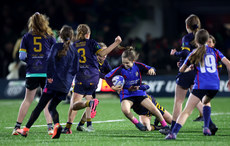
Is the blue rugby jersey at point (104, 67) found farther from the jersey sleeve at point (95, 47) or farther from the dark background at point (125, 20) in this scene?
the dark background at point (125, 20)

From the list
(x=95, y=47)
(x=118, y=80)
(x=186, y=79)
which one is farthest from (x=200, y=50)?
(x=95, y=47)

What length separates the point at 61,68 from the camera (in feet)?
26.9

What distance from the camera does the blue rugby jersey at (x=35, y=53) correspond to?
8.75 meters

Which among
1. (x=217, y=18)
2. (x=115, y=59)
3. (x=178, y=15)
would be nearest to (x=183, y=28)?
(x=178, y=15)

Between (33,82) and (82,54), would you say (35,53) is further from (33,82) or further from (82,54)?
(82,54)

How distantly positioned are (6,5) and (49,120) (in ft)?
48.5

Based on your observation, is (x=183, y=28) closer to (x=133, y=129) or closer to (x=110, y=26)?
(x=110, y=26)

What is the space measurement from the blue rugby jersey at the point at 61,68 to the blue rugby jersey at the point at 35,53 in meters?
0.65

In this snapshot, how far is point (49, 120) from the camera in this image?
9023 millimetres

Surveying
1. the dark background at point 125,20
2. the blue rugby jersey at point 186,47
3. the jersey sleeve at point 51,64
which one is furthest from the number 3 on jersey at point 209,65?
the dark background at point 125,20

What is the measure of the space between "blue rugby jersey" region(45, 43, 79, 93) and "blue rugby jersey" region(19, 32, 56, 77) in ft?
2.14

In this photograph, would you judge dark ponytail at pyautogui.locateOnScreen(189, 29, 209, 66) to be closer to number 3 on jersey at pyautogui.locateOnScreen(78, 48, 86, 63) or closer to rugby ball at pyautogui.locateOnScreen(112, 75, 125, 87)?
rugby ball at pyautogui.locateOnScreen(112, 75, 125, 87)

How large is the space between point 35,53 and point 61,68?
83 cm

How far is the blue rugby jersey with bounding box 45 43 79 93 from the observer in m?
8.12
